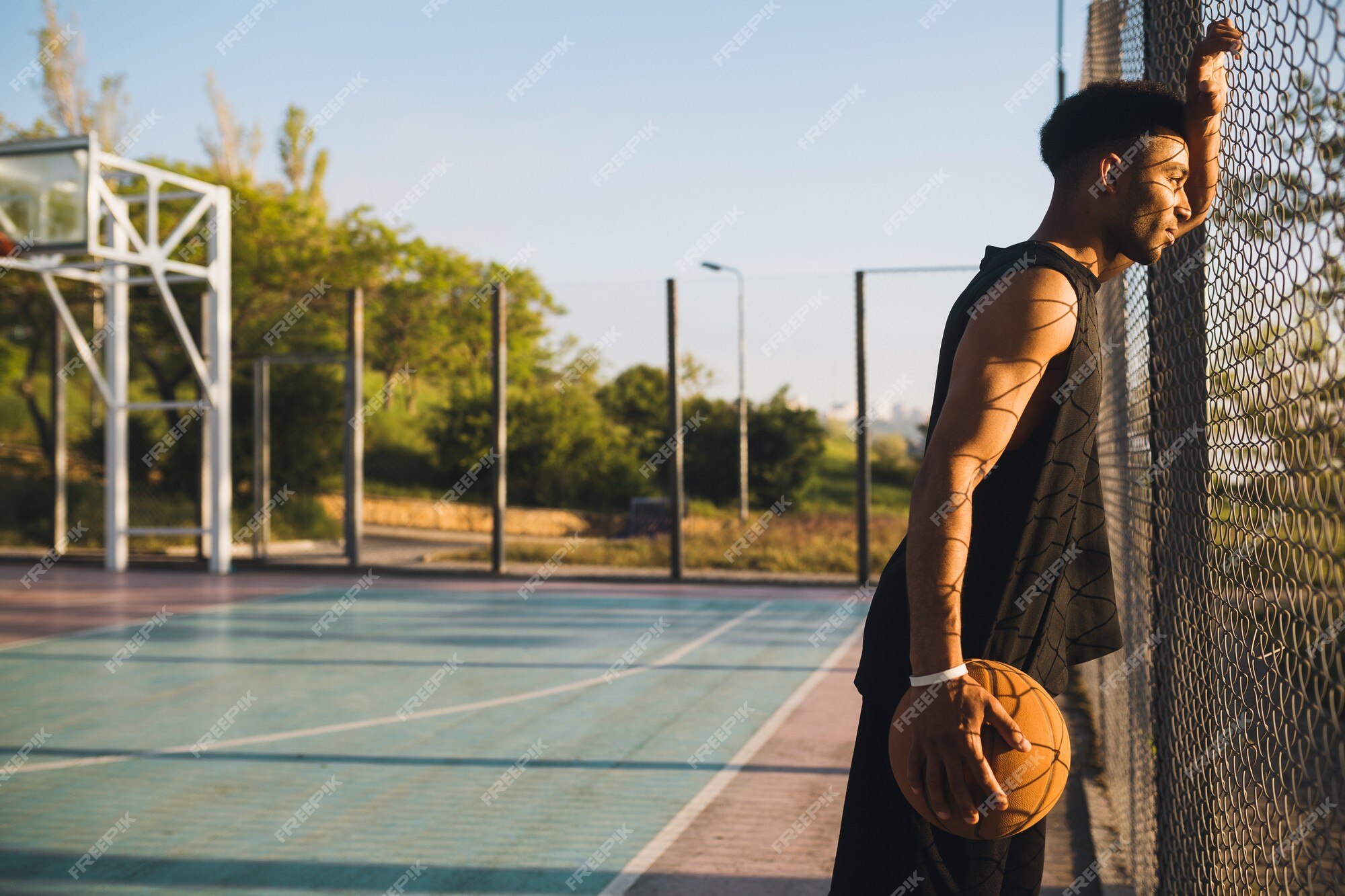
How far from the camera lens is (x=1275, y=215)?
1625 millimetres

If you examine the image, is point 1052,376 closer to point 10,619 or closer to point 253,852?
point 253,852

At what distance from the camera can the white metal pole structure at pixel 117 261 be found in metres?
13.0

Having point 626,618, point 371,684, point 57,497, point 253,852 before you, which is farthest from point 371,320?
point 253,852

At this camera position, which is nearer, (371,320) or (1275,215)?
(1275,215)

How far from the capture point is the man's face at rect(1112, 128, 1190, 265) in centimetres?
184

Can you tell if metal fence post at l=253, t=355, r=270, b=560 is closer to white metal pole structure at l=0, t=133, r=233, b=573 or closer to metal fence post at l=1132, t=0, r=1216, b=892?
white metal pole structure at l=0, t=133, r=233, b=573

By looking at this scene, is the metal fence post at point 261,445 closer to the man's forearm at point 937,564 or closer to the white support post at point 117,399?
the white support post at point 117,399

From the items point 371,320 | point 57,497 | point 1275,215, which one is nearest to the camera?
point 1275,215

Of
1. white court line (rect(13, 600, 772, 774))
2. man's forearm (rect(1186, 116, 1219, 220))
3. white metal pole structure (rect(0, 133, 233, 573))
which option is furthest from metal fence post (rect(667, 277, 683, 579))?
man's forearm (rect(1186, 116, 1219, 220))

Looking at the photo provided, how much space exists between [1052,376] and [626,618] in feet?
30.6

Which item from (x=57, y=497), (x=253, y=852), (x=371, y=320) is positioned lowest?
(x=253, y=852)

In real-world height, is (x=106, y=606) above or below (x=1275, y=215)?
below

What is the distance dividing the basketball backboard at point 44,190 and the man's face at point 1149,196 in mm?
13361

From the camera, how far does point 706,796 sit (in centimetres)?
505
